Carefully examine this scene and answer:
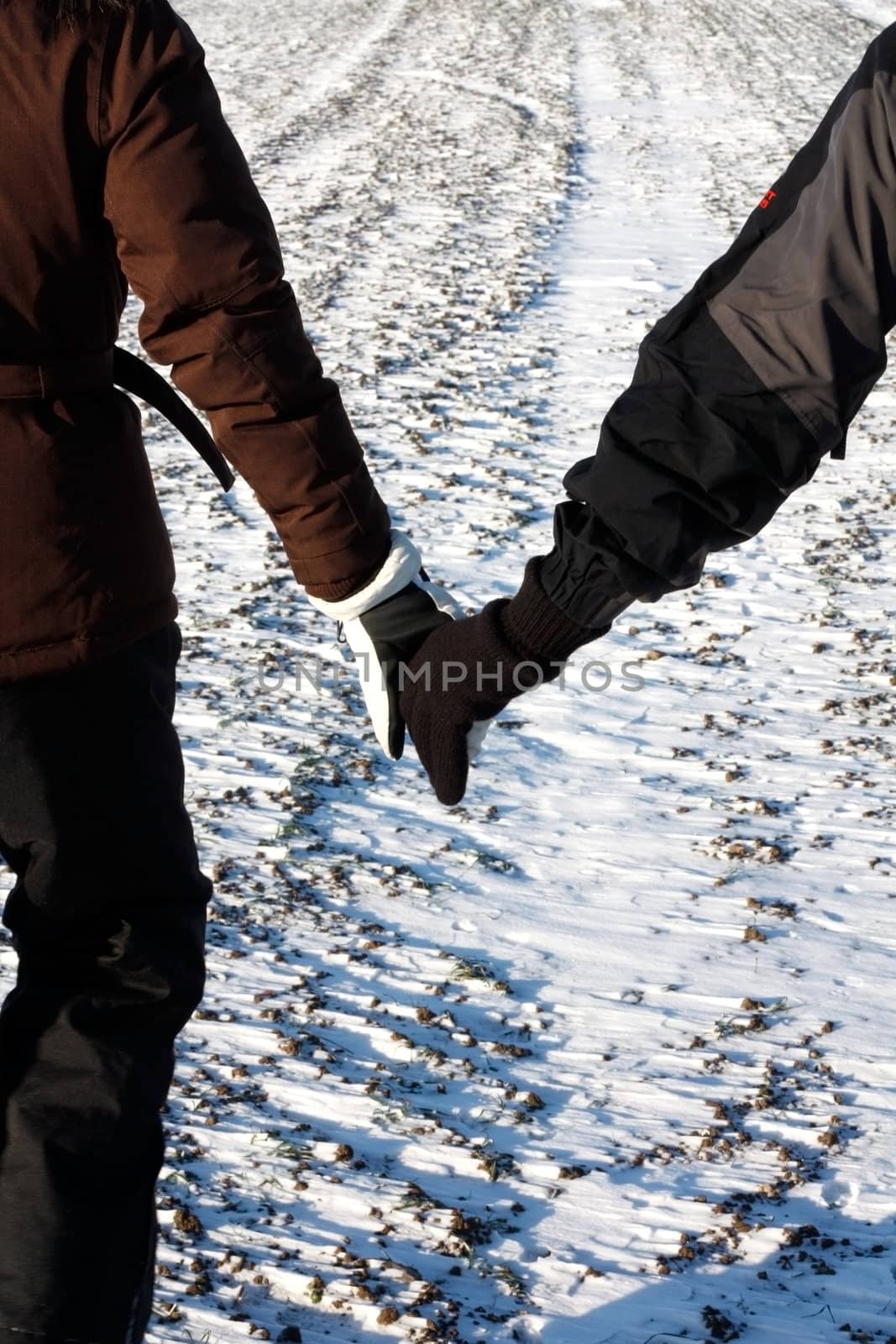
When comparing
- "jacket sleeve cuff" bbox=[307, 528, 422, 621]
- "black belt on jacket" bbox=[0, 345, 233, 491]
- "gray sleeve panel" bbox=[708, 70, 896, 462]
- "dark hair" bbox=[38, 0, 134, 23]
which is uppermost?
"dark hair" bbox=[38, 0, 134, 23]

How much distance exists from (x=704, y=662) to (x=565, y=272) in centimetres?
482

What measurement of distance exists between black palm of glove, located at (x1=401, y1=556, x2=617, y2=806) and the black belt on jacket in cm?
45

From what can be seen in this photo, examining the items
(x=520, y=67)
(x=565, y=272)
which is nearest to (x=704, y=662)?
(x=565, y=272)

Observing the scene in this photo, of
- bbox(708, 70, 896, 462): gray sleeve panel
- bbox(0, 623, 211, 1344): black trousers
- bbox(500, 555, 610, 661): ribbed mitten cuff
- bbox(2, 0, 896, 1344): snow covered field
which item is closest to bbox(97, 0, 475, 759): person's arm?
bbox(500, 555, 610, 661): ribbed mitten cuff

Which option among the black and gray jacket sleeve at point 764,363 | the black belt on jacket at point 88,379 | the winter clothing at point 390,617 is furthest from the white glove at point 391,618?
the black and gray jacket sleeve at point 764,363

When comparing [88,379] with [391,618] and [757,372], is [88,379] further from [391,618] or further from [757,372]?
[757,372]

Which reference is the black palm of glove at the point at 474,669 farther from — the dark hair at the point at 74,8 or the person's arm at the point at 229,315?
the dark hair at the point at 74,8

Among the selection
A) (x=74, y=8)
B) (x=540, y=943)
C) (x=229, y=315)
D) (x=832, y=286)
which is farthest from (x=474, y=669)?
(x=540, y=943)

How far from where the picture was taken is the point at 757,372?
156 centimetres

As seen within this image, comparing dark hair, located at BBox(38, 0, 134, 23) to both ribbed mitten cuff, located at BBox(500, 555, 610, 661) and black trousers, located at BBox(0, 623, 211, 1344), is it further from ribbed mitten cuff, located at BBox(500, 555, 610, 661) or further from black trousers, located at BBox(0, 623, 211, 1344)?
ribbed mitten cuff, located at BBox(500, 555, 610, 661)

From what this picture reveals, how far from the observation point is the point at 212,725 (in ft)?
13.2

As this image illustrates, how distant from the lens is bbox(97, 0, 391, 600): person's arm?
5.16ft

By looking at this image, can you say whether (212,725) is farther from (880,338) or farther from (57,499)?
(880,338)

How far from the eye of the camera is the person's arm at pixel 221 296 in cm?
157
